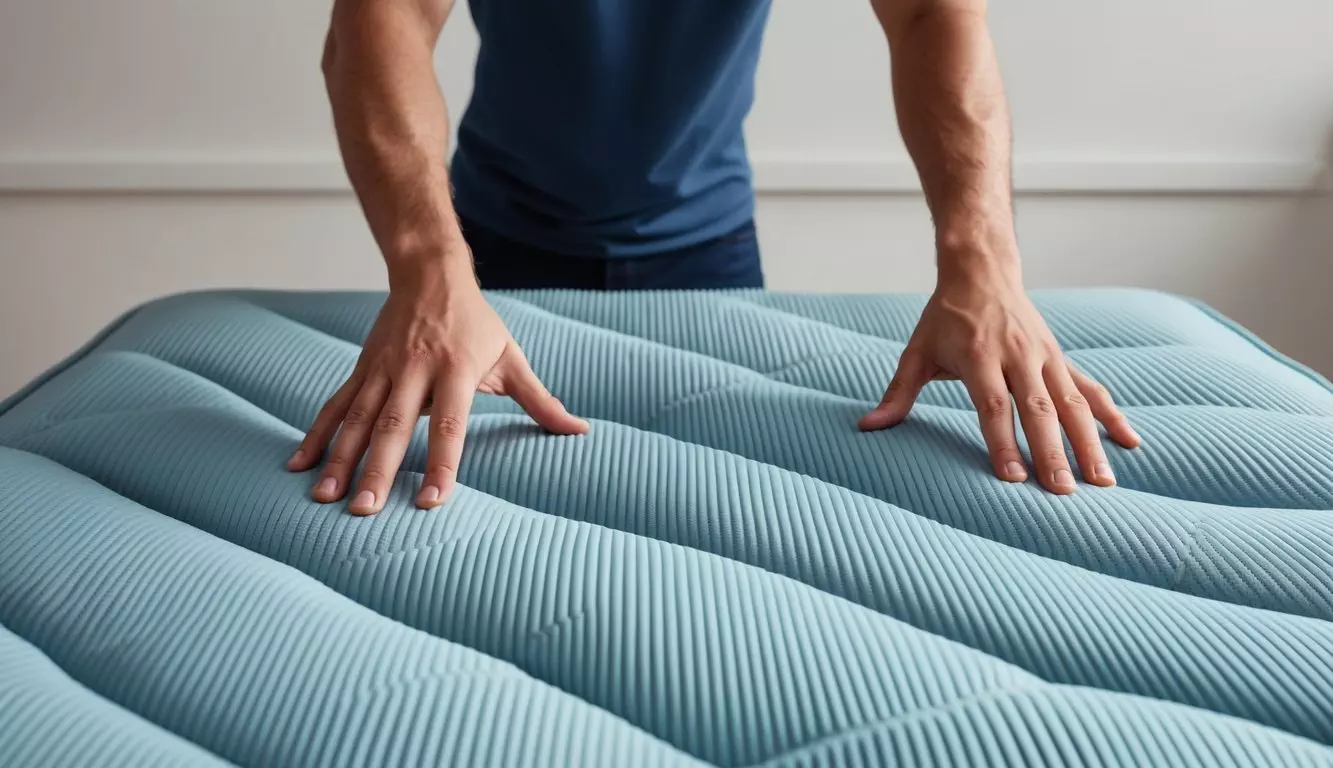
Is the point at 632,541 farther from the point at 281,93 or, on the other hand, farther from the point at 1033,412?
the point at 281,93

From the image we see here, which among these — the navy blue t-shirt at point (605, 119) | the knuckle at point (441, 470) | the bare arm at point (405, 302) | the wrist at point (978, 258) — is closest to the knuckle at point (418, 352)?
the bare arm at point (405, 302)

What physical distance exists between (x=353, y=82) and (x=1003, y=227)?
668 mm

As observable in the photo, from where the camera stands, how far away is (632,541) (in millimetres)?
639

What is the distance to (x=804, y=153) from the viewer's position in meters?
2.24

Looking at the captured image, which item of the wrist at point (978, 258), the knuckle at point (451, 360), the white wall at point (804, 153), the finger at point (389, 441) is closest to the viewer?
the finger at point (389, 441)

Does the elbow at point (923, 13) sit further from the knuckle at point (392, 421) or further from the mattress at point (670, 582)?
the knuckle at point (392, 421)

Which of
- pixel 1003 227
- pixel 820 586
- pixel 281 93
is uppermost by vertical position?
pixel 1003 227

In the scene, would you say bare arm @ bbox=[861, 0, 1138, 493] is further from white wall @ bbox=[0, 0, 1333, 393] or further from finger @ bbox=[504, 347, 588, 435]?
white wall @ bbox=[0, 0, 1333, 393]

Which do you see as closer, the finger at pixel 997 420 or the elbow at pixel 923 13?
the finger at pixel 997 420

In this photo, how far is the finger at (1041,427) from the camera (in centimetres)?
74

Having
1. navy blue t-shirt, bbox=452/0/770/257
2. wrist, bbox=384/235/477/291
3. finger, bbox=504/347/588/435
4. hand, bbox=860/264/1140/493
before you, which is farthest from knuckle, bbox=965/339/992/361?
navy blue t-shirt, bbox=452/0/770/257

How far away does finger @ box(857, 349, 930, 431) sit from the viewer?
0.82 metres

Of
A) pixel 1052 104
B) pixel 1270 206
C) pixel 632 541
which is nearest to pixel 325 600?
pixel 632 541

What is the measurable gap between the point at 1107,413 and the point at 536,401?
459 mm
